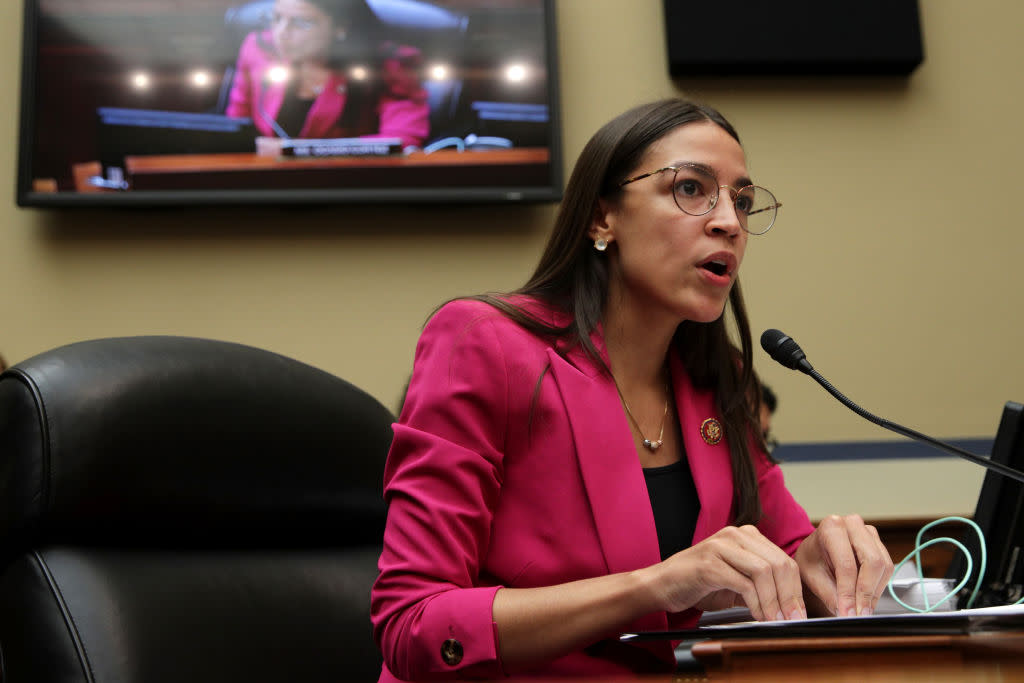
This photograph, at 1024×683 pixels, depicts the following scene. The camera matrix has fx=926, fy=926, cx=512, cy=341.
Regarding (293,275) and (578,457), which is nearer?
(578,457)

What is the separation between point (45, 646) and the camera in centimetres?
79

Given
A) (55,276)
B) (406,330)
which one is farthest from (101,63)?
(406,330)

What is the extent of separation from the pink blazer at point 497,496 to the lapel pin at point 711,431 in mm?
67

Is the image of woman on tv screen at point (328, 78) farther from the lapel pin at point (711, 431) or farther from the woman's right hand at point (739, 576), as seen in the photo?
the woman's right hand at point (739, 576)

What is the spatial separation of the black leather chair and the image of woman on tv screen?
1.39 metres

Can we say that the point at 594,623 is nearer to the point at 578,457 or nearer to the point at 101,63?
the point at 578,457

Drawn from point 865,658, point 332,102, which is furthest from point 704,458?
point 332,102

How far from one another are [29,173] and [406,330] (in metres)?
1.01

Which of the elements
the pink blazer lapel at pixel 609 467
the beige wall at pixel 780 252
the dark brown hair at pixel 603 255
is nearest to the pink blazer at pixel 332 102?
the beige wall at pixel 780 252

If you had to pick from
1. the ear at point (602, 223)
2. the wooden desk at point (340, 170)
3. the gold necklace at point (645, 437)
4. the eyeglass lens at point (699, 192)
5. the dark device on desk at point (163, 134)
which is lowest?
the gold necklace at point (645, 437)

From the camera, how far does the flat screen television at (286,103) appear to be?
235cm

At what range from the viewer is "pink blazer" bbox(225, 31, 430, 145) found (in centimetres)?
238

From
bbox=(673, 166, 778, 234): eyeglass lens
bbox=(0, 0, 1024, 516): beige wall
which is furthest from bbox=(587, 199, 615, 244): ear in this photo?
bbox=(0, 0, 1024, 516): beige wall

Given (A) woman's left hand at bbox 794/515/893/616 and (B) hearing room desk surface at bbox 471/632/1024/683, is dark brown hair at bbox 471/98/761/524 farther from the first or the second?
(B) hearing room desk surface at bbox 471/632/1024/683
